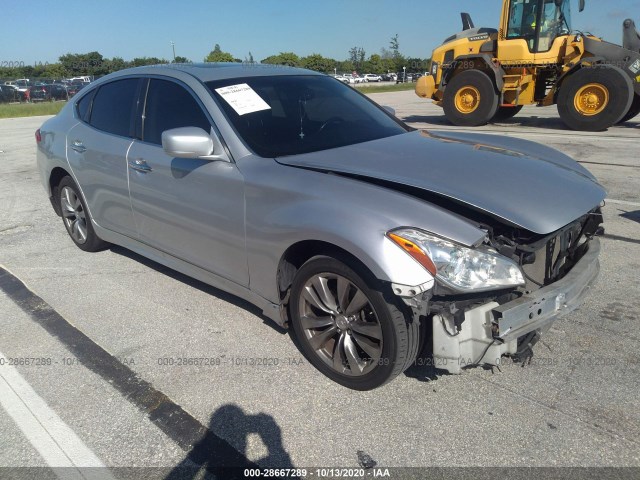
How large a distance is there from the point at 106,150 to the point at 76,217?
3.96 feet

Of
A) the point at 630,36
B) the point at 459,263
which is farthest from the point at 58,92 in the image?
the point at 459,263

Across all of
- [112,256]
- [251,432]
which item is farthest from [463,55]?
[251,432]

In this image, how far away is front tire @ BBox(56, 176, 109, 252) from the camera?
4.82 metres

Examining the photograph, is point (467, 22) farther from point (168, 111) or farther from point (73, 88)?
point (73, 88)

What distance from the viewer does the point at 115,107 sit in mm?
4277

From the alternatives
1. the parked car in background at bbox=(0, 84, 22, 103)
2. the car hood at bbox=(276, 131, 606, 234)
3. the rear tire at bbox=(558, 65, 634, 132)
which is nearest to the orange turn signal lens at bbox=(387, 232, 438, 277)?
the car hood at bbox=(276, 131, 606, 234)

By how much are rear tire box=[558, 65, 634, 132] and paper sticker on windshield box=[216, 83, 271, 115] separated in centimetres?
1047

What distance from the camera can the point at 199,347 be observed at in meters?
3.30

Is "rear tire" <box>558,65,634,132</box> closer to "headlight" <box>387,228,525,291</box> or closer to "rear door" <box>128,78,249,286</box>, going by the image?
"rear door" <box>128,78,249,286</box>

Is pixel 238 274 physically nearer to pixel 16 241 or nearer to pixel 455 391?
pixel 455 391

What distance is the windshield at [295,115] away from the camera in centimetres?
326

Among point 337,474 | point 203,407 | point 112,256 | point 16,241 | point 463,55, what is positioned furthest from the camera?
point 463,55

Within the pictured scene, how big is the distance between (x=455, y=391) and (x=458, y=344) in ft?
1.64

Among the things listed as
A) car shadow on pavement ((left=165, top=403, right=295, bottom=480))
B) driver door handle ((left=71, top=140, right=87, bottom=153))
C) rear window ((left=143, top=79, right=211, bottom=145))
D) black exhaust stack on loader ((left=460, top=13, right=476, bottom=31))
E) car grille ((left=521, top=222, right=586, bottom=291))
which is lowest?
car shadow on pavement ((left=165, top=403, right=295, bottom=480))
